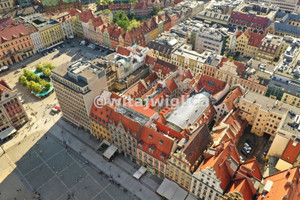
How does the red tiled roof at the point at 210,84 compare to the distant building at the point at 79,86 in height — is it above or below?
below

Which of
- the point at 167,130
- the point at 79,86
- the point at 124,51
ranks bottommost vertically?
the point at 167,130

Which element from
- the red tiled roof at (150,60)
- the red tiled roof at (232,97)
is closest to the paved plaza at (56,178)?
the red tiled roof at (232,97)

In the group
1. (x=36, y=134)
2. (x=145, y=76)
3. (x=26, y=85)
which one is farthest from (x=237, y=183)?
(x=26, y=85)

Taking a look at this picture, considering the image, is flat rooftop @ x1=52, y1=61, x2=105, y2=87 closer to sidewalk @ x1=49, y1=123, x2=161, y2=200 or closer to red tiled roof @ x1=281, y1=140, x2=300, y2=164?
sidewalk @ x1=49, y1=123, x2=161, y2=200

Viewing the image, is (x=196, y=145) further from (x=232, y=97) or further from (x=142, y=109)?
(x=232, y=97)

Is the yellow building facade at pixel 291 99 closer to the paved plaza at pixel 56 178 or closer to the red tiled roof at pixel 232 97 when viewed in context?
the red tiled roof at pixel 232 97

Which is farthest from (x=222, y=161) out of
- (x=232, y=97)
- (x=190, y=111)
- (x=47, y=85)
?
(x=47, y=85)

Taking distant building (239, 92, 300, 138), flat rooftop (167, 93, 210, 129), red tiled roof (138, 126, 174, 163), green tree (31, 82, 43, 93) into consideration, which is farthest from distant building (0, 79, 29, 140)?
distant building (239, 92, 300, 138)
